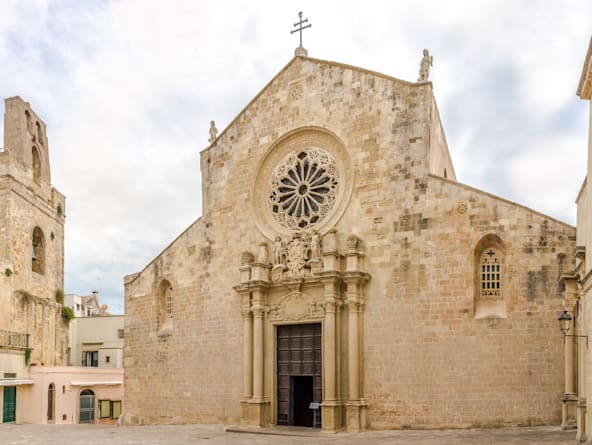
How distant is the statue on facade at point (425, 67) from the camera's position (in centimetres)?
1888

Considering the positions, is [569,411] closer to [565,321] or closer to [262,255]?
[565,321]

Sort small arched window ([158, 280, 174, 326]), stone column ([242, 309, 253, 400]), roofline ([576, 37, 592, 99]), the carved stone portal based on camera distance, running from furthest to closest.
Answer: small arched window ([158, 280, 174, 326]) → stone column ([242, 309, 253, 400]) → the carved stone portal → roofline ([576, 37, 592, 99])

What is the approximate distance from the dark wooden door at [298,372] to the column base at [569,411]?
670cm

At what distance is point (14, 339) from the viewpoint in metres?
28.2

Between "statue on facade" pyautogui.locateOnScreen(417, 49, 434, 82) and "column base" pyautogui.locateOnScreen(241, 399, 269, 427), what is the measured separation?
10.4m

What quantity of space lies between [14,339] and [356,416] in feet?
56.7

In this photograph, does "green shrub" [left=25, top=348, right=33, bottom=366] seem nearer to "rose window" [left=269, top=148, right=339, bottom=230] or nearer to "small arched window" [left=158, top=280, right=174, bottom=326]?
"small arched window" [left=158, top=280, right=174, bottom=326]

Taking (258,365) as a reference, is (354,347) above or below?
above

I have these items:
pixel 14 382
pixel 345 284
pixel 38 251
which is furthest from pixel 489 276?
pixel 38 251

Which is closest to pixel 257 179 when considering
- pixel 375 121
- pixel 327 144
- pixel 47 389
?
pixel 327 144

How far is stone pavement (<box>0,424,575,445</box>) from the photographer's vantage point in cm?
1440

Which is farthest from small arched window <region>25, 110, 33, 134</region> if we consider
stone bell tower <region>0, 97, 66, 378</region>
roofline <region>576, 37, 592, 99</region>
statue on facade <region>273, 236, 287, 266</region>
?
roofline <region>576, 37, 592, 99</region>

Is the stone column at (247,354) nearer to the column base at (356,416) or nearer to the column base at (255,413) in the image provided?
the column base at (255,413)

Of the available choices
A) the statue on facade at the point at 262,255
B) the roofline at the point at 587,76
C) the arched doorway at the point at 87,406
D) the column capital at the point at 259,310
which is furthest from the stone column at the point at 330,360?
the arched doorway at the point at 87,406
